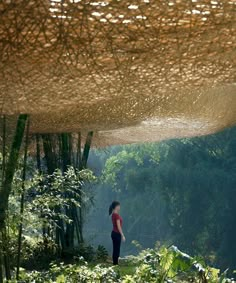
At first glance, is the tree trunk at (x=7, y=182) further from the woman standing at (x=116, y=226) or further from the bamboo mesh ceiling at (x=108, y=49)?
the woman standing at (x=116, y=226)

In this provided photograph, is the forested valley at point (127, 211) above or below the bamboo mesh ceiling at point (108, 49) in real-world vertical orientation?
below

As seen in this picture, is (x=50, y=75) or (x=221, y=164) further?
(x=221, y=164)

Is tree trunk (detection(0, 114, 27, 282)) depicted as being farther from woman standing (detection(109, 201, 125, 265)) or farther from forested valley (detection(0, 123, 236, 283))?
woman standing (detection(109, 201, 125, 265))

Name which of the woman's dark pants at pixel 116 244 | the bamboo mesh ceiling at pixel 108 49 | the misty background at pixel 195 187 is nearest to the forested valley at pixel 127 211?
the misty background at pixel 195 187

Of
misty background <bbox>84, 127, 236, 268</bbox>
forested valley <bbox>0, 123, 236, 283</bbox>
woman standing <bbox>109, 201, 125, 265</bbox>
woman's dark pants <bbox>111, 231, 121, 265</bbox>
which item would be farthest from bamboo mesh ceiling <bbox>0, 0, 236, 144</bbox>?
misty background <bbox>84, 127, 236, 268</bbox>

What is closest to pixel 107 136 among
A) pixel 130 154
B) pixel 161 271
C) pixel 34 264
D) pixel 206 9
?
pixel 34 264

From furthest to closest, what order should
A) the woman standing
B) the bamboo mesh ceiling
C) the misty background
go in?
the misty background, the woman standing, the bamboo mesh ceiling

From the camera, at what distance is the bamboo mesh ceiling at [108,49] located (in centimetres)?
188

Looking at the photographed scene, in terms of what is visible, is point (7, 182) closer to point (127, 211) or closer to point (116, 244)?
point (116, 244)

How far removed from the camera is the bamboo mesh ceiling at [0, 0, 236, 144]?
1.88m

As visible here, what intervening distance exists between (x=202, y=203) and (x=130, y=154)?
419 centimetres

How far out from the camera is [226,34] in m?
2.20

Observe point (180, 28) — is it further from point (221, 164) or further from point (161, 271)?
point (221, 164)

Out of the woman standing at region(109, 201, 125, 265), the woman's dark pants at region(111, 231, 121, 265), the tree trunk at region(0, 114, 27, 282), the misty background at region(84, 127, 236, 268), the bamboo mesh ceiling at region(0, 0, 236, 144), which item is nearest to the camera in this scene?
the bamboo mesh ceiling at region(0, 0, 236, 144)
